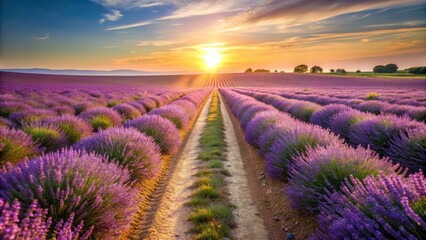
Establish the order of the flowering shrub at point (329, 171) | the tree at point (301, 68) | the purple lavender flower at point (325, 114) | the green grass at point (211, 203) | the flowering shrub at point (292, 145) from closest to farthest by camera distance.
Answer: the flowering shrub at point (329, 171) → the green grass at point (211, 203) → the flowering shrub at point (292, 145) → the purple lavender flower at point (325, 114) → the tree at point (301, 68)

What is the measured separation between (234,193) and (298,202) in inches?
68.1

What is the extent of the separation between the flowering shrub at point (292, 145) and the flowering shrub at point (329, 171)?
46.9 inches

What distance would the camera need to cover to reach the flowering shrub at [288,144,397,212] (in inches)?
139

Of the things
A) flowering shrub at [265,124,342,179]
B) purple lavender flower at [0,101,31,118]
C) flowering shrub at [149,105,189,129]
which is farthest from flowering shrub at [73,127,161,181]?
purple lavender flower at [0,101,31,118]

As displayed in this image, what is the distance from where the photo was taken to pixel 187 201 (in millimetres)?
5086

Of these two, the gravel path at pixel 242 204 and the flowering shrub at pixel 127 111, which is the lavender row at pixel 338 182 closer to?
the gravel path at pixel 242 204

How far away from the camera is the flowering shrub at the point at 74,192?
9.15 feet

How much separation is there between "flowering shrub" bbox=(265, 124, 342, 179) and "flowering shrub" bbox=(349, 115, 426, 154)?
1531 mm

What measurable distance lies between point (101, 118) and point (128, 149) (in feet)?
16.6

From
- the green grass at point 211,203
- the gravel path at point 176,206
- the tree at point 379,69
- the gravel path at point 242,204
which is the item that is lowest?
the gravel path at point 242,204

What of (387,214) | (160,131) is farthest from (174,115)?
(387,214)

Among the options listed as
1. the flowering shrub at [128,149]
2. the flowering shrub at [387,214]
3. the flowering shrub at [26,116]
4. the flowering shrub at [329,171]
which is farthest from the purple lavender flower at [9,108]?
the flowering shrub at [387,214]

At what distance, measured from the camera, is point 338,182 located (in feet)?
11.7

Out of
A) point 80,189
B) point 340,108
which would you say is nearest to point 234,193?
point 80,189
